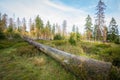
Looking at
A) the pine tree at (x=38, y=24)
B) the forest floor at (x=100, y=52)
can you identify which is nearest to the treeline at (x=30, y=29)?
the pine tree at (x=38, y=24)

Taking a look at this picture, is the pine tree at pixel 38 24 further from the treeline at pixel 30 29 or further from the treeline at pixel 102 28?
the treeline at pixel 102 28

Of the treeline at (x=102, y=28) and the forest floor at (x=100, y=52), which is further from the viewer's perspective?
the treeline at (x=102, y=28)

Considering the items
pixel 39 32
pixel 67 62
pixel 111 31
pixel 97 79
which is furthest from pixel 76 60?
pixel 39 32

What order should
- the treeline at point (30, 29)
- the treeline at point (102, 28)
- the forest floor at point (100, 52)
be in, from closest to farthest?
the forest floor at point (100, 52) < the treeline at point (102, 28) < the treeline at point (30, 29)

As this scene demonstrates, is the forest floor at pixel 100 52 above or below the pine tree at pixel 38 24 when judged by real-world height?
below

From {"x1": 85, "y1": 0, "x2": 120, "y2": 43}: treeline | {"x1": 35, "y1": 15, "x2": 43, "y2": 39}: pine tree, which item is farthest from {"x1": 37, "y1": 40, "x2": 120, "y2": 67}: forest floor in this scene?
{"x1": 35, "y1": 15, "x2": 43, "y2": 39}: pine tree

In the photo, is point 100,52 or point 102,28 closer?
point 100,52

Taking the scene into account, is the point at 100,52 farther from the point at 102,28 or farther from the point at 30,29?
the point at 30,29

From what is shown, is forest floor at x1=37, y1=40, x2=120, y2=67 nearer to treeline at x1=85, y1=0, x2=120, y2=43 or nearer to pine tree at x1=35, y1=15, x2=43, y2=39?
treeline at x1=85, y1=0, x2=120, y2=43

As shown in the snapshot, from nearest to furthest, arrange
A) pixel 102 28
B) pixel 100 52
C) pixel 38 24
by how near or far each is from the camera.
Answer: pixel 100 52 → pixel 102 28 → pixel 38 24

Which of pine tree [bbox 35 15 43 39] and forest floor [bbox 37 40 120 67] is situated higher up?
pine tree [bbox 35 15 43 39]

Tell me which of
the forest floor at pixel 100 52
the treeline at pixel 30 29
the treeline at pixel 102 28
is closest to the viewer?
the forest floor at pixel 100 52

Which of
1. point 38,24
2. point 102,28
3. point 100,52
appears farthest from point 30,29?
point 100,52

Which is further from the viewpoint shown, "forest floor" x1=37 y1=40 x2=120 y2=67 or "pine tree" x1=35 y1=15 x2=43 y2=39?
"pine tree" x1=35 y1=15 x2=43 y2=39
